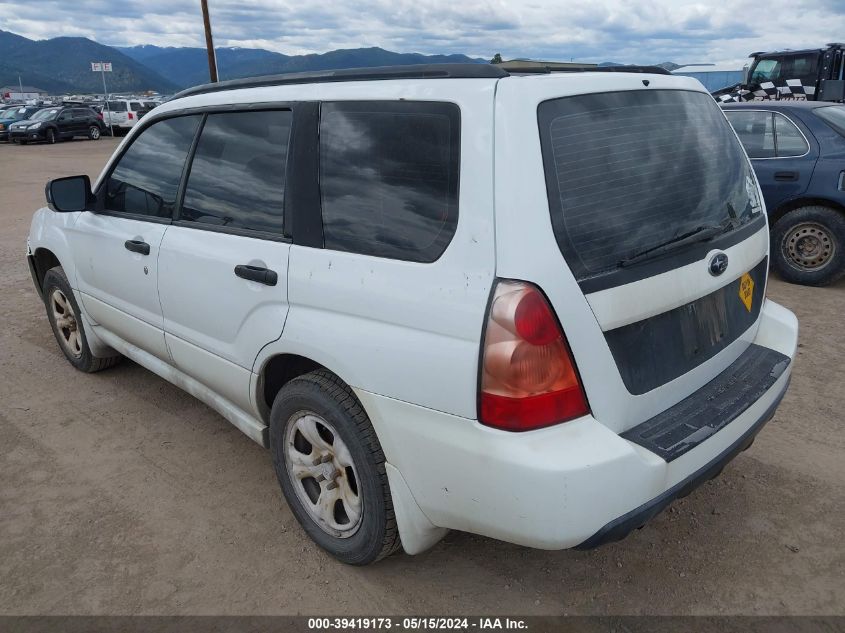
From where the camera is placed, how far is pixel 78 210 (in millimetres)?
3537

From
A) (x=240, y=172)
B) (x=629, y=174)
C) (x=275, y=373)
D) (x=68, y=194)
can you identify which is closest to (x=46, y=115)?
(x=68, y=194)

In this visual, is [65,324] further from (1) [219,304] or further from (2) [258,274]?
(2) [258,274]

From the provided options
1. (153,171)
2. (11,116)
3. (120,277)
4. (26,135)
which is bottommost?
(26,135)

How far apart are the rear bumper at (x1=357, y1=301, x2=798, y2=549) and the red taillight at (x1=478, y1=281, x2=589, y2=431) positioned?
52mm

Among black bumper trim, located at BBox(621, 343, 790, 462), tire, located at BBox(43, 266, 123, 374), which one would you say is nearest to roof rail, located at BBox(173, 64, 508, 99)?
black bumper trim, located at BBox(621, 343, 790, 462)

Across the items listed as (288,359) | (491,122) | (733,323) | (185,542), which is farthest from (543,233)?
(185,542)

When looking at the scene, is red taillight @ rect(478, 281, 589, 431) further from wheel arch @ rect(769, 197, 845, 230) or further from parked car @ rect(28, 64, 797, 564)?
wheel arch @ rect(769, 197, 845, 230)

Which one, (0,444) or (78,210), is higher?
(78,210)

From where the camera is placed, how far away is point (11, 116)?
97.0 feet

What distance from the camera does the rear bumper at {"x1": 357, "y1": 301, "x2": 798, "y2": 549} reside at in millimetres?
1801

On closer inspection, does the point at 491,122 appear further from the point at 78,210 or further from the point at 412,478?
the point at 78,210

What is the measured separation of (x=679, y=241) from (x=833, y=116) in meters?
5.21

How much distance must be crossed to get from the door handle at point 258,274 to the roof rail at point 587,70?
1.10 metres

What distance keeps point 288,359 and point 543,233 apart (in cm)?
120
